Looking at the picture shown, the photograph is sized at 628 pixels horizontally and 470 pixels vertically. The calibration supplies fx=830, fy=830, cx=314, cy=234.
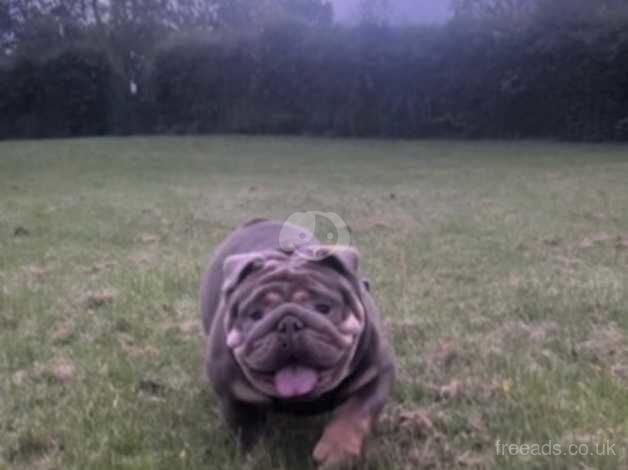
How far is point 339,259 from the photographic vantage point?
97.9 inches

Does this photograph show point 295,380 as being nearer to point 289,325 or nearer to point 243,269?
point 289,325

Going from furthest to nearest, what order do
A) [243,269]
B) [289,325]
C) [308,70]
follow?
[308,70] → [243,269] → [289,325]

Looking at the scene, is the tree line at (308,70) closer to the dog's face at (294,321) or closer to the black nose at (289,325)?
the dog's face at (294,321)

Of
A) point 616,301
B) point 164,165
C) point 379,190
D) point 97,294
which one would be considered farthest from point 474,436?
point 164,165

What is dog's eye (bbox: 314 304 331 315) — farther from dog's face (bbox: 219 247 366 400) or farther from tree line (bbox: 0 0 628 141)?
tree line (bbox: 0 0 628 141)

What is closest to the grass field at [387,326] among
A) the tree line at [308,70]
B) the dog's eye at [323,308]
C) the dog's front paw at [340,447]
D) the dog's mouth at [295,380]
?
the dog's front paw at [340,447]

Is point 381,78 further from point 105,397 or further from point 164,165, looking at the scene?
point 105,397

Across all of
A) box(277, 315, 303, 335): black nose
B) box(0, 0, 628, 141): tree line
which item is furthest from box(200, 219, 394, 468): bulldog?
box(0, 0, 628, 141): tree line

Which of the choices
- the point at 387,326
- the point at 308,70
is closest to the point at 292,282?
the point at 387,326

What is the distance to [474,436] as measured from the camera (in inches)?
107

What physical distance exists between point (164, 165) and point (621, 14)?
13.1 meters

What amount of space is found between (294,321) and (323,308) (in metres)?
0.13

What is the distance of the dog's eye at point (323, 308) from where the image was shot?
2.33 metres

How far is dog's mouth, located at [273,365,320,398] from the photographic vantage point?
229 centimetres
